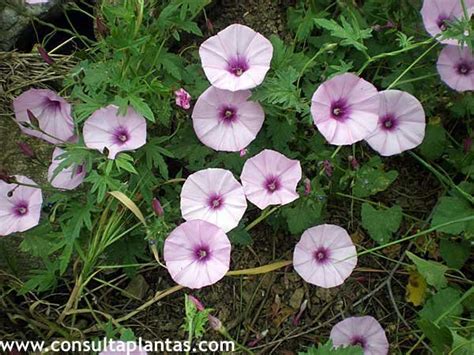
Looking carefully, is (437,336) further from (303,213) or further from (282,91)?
(282,91)

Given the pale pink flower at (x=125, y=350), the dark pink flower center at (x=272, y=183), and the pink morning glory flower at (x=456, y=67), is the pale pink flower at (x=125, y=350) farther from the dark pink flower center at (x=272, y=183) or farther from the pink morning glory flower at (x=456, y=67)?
the pink morning glory flower at (x=456, y=67)

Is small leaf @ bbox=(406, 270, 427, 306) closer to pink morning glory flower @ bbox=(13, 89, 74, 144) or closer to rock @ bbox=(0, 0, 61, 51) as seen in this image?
pink morning glory flower @ bbox=(13, 89, 74, 144)

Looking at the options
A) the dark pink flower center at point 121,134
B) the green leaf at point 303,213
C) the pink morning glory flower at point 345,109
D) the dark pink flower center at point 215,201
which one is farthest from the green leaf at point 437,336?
the dark pink flower center at point 121,134

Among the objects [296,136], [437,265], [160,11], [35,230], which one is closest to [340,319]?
[437,265]

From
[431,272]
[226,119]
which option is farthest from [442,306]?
[226,119]

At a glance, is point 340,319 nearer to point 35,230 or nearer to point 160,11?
point 35,230

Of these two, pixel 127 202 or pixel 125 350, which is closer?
pixel 125 350
